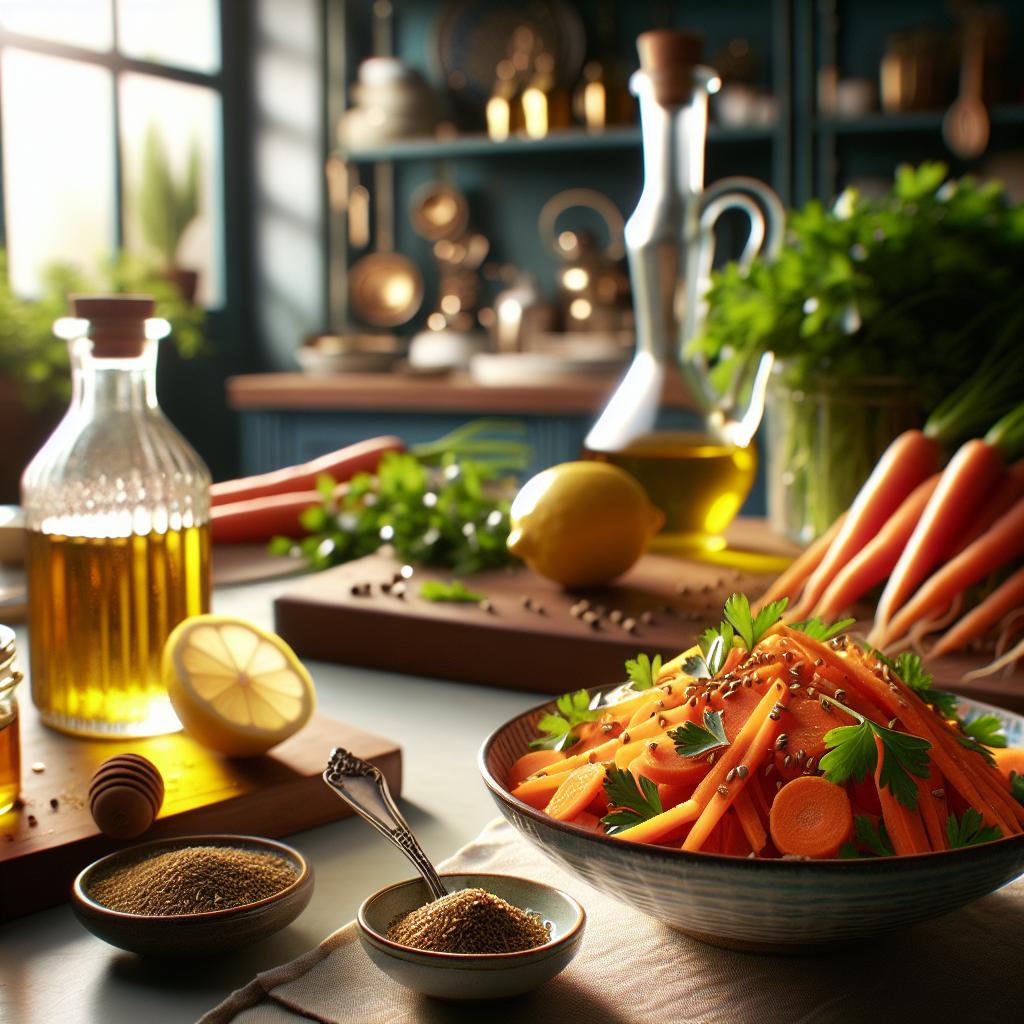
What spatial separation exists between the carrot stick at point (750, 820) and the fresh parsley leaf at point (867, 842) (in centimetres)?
4

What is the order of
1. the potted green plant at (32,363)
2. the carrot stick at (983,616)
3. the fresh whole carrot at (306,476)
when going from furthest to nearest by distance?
the potted green plant at (32,363) < the fresh whole carrot at (306,476) < the carrot stick at (983,616)

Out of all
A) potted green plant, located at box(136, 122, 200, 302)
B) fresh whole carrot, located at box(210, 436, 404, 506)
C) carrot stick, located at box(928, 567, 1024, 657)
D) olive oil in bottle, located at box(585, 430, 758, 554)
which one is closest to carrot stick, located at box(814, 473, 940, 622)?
carrot stick, located at box(928, 567, 1024, 657)

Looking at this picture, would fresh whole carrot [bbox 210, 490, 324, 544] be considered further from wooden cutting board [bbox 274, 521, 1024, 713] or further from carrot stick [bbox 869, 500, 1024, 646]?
carrot stick [bbox 869, 500, 1024, 646]

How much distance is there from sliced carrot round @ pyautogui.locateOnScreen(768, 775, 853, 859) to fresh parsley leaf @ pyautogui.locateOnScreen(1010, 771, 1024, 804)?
5.3 inches

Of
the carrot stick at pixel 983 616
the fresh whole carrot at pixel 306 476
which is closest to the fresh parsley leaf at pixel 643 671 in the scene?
the carrot stick at pixel 983 616

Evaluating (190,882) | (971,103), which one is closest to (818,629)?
(190,882)

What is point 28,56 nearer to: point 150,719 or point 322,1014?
point 150,719

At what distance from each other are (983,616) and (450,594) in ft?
1.61

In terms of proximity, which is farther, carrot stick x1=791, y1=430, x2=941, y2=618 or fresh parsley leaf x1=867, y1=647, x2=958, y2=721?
carrot stick x1=791, y1=430, x2=941, y2=618

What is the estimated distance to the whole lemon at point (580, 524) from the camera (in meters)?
1.24

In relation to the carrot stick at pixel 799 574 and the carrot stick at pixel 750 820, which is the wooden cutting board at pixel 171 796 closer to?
the carrot stick at pixel 750 820

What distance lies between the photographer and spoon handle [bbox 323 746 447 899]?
66 cm

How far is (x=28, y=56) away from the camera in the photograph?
373 cm

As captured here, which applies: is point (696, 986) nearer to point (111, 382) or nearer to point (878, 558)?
point (111, 382)
